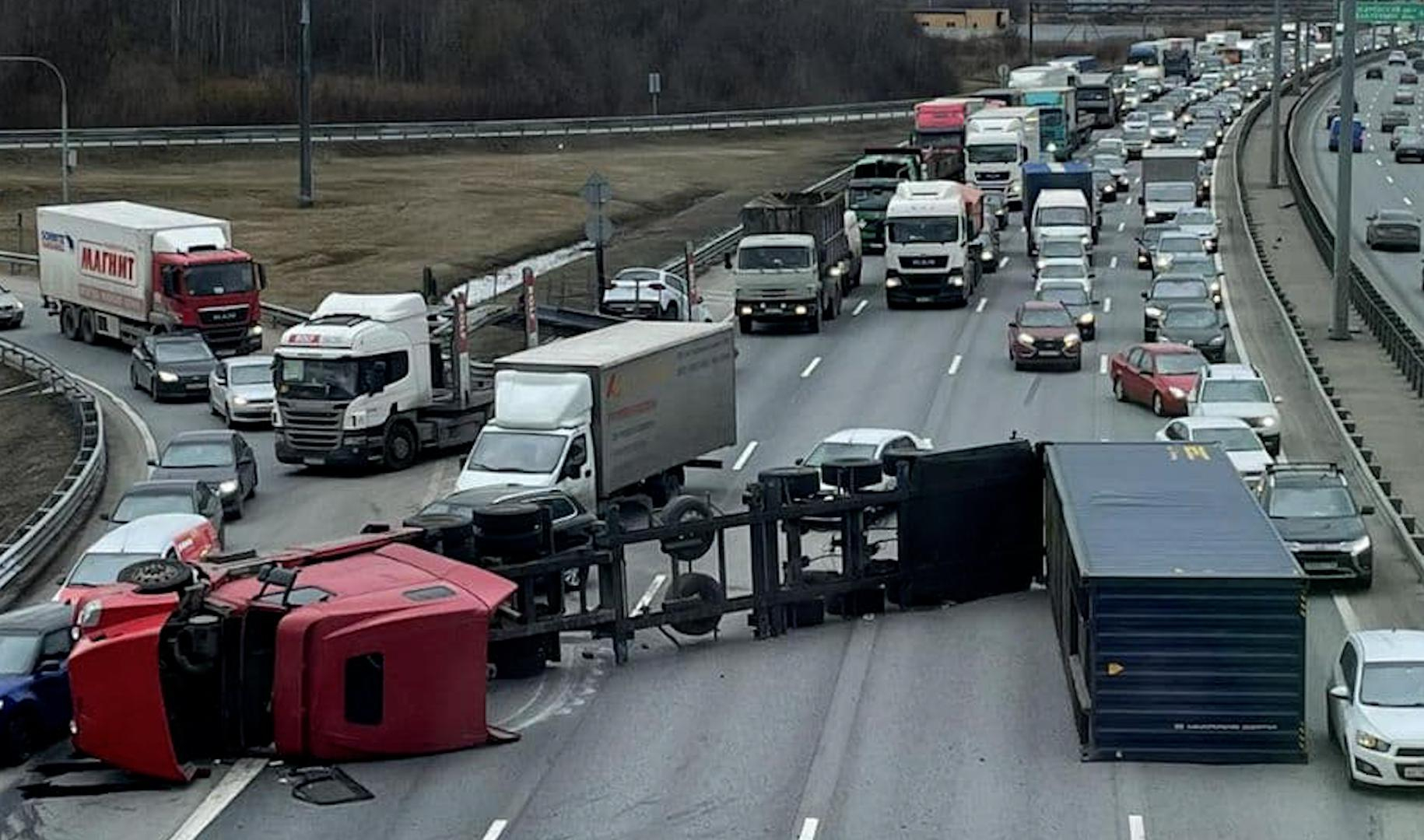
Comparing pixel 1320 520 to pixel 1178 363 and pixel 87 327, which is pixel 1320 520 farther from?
pixel 87 327

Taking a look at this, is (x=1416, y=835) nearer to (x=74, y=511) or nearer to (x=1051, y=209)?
(x=74, y=511)

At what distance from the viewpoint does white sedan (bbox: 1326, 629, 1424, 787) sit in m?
21.1

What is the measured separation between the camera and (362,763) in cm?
2311

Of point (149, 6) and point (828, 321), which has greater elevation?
point (149, 6)

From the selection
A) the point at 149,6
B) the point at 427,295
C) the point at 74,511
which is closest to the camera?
the point at 74,511

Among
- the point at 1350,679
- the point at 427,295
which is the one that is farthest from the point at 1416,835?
the point at 427,295

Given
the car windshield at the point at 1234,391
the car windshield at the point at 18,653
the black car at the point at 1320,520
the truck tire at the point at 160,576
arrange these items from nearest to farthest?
the truck tire at the point at 160,576
the car windshield at the point at 18,653
the black car at the point at 1320,520
the car windshield at the point at 1234,391

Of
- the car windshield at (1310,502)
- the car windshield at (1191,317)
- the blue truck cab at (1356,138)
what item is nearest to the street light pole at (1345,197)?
the car windshield at (1191,317)

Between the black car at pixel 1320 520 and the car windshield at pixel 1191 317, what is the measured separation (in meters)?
18.2

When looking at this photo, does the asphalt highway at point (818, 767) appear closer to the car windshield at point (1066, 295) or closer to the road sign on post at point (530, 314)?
the road sign on post at point (530, 314)

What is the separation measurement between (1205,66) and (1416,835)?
164 m

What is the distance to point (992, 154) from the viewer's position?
80625 millimetres

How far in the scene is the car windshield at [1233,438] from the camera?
35750 millimetres

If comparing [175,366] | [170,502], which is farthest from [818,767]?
[175,366]
